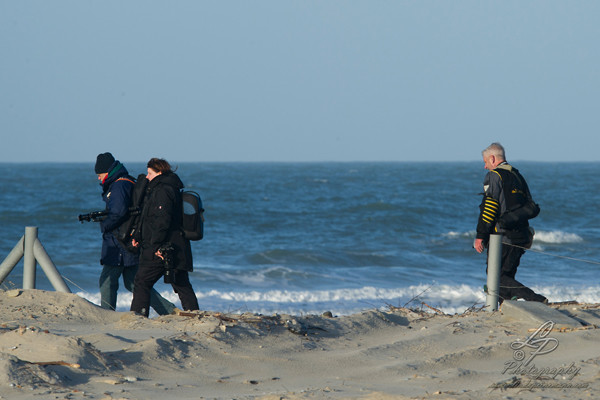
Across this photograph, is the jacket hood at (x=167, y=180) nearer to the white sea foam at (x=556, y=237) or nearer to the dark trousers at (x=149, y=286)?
the dark trousers at (x=149, y=286)

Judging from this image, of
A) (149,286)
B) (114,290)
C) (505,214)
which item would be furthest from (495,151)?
(114,290)

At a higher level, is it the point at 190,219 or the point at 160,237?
the point at 190,219

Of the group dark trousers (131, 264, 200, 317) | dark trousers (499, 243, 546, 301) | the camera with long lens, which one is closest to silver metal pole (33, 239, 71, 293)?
dark trousers (131, 264, 200, 317)

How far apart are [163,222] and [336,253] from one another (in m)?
11.4

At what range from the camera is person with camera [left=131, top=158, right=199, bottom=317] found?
5.58 m

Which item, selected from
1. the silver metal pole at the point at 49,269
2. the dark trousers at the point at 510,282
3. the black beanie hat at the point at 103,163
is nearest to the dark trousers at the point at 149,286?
the silver metal pole at the point at 49,269

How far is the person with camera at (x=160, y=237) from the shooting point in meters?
5.58

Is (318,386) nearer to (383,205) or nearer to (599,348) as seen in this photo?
(599,348)

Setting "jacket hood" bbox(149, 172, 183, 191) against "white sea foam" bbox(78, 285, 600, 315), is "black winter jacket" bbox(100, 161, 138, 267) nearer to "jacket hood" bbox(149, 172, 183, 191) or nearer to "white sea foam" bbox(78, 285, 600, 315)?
"jacket hood" bbox(149, 172, 183, 191)

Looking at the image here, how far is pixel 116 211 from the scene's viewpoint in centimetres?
593

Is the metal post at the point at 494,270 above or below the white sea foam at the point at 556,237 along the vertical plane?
above

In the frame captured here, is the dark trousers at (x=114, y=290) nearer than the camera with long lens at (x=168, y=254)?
No

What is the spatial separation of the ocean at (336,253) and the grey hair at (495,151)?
0.99m

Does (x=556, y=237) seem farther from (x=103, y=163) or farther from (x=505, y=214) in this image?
(x=103, y=163)
